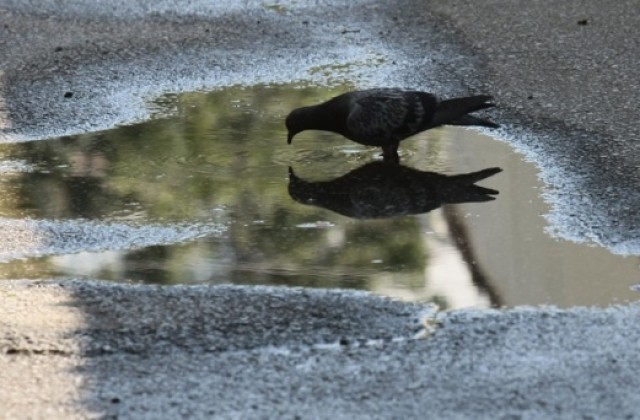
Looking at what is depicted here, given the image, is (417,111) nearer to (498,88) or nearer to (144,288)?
(498,88)

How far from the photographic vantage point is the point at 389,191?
7332 millimetres

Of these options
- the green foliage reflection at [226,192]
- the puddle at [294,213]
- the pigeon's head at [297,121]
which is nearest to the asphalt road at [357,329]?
the puddle at [294,213]

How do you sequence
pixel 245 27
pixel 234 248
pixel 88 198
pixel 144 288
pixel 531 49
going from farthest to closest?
pixel 245 27 < pixel 531 49 < pixel 88 198 < pixel 234 248 < pixel 144 288

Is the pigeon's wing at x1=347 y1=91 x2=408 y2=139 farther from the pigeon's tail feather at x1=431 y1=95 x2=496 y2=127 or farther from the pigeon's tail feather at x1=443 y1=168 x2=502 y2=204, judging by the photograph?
the pigeon's tail feather at x1=443 y1=168 x2=502 y2=204

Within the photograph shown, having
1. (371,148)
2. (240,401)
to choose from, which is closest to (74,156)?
(371,148)

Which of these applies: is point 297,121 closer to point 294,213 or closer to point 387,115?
point 387,115

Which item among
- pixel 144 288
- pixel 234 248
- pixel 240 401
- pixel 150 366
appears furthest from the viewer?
pixel 234 248

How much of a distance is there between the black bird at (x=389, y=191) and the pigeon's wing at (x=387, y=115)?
0.22 meters

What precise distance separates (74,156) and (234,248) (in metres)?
2.07

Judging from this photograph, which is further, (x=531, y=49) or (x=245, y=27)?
(x=245, y=27)

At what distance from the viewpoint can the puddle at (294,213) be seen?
19.5ft

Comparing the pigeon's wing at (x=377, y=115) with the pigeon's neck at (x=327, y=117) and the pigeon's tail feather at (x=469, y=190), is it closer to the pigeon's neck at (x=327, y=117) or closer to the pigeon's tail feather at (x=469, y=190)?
the pigeon's neck at (x=327, y=117)

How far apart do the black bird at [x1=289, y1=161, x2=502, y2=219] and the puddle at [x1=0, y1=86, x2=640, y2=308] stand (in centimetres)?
1

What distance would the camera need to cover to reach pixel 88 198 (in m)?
7.33
